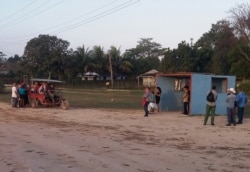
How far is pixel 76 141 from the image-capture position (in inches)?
583

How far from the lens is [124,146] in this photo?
13867mm

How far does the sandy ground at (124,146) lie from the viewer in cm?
1059

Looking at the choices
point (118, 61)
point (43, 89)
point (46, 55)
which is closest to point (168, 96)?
point (43, 89)

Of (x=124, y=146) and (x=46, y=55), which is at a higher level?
(x=46, y=55)

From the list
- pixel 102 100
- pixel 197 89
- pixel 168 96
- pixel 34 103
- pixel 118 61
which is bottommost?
pixel 34 103

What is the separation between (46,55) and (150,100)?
230 ft

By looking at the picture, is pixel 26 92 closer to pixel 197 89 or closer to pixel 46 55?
pixel 197 89

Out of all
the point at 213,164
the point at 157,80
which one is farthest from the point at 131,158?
the point at 157,80

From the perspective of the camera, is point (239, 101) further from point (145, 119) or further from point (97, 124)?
point (97, 124)

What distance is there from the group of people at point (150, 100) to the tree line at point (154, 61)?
42767mm

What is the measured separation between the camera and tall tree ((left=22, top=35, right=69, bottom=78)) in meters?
92.2

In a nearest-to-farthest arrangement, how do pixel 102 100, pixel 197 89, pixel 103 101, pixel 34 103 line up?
pixel 197 89
pixel 34 103
pixel 103 101
pixel 102 100

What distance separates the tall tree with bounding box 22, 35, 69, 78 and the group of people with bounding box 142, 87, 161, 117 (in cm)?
6384

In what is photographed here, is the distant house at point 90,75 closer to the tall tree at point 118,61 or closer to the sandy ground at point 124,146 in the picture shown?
the tall tree at point 118,61
